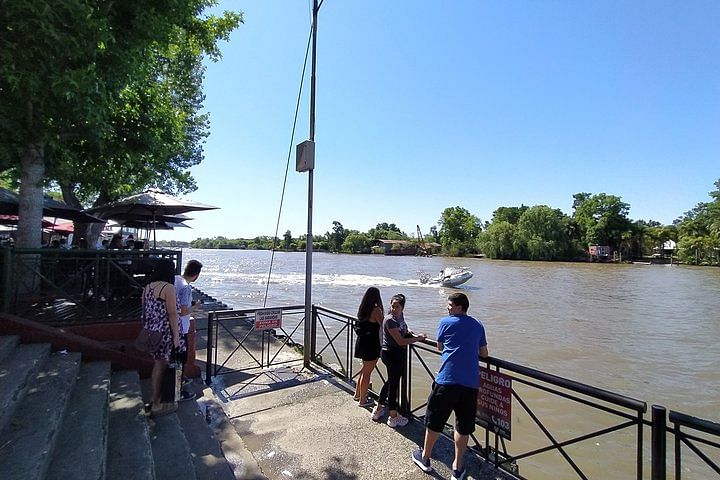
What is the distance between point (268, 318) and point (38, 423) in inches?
142

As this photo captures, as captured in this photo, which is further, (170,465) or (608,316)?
(608,316)

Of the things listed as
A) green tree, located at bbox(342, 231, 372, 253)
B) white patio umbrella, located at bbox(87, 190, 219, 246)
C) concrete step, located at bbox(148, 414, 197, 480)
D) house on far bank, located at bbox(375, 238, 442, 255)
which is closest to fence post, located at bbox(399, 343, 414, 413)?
concrete step, located at bbox(148, 414, 197, 480)

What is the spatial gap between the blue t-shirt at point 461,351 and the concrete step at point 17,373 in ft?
11.6

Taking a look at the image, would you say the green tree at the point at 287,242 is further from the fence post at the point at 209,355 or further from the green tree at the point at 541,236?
the fence post at the point at 209,355

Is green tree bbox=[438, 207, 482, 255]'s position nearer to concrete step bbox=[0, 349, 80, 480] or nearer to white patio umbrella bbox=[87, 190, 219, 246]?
white patio umbrella bbox=[87, 190, 219, 246]

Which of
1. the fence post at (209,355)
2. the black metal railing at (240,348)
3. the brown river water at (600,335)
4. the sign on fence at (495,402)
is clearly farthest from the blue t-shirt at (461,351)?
the fence post at (209,355)

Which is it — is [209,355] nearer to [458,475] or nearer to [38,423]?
[38,423]

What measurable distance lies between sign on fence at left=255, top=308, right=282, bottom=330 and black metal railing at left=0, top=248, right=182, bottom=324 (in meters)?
1.87

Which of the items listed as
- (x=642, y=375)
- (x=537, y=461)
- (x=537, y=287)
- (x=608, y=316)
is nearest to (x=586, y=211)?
(x=537, y=287)

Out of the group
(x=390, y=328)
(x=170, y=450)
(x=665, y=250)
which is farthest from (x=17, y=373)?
(x=665, y=250)

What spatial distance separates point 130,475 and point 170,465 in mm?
461

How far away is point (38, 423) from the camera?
2.96 meters

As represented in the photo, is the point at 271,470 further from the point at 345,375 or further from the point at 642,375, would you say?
the point at 642,375

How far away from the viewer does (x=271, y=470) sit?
362 centimetres
